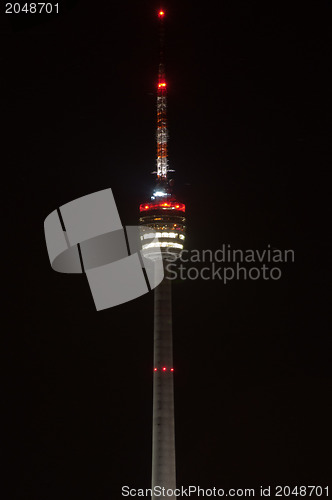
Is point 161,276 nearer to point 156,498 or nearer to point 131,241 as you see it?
point 131,241

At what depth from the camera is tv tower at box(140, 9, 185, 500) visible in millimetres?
133375

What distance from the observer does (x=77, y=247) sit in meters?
117

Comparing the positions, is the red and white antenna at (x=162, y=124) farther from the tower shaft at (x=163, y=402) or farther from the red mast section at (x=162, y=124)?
the tower shaft at (x=163, y=402)

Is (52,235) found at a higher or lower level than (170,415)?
higher

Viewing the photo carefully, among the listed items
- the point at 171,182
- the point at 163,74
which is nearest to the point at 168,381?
the point at 171,182

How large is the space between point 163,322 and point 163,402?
10.0 meters

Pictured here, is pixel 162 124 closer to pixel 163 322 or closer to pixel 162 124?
pixel 162 124

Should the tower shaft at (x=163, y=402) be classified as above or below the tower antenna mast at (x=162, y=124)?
below

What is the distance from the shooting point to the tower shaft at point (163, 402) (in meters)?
133

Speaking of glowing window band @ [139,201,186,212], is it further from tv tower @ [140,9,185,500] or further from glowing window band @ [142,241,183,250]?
glowing window band @ [142,241,183,250]

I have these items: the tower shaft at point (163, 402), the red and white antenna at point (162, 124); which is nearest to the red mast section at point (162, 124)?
the red and white antenna at point (162, 124)

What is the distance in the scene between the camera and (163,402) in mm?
135875

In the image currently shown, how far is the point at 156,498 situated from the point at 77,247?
3578cm

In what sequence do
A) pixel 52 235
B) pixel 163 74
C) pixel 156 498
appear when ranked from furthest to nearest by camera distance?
pixel 163 74
pixel 156 498
pixel 52 235
